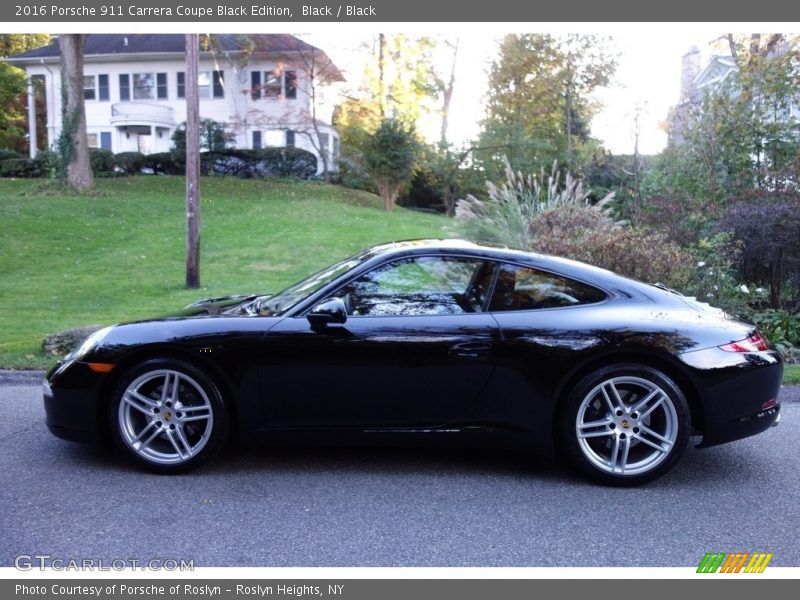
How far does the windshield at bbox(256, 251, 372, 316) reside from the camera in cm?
433

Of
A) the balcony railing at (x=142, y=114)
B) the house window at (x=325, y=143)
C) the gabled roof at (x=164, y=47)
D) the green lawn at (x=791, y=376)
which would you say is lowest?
the green lawn at (x=791, y=376)

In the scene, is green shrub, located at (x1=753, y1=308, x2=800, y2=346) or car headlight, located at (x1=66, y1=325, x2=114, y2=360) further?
green shrub, located at (x1=753, y1=308, x2=800, y2=346)

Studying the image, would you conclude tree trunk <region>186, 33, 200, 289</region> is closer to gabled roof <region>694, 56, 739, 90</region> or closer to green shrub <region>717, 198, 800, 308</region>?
green shrub <region>717, 198, 800, 308</region>

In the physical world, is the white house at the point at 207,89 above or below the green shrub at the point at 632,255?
above

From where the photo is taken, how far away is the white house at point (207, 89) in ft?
108

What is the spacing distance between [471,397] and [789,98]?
1039 cm

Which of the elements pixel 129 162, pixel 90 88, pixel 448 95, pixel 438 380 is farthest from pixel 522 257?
pixel 448 95

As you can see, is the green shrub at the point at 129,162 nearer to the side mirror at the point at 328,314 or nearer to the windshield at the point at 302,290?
the windshield at the point at 302,290

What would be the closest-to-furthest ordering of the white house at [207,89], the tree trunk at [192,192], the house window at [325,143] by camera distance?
the tree trunk at [192,192], the house window at [325,143], the white house at [207,89]

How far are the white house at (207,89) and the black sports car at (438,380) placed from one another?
28207 mm

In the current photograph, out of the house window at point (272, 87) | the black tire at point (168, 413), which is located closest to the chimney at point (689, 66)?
the house window at point (272, 87)

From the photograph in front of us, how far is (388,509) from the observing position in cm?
376

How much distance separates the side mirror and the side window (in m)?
0.88

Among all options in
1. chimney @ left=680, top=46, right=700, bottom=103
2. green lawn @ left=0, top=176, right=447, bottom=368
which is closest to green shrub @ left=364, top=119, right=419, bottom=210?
green lawn @ left=0, top=176, right=447, bottom=368
